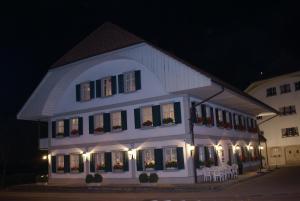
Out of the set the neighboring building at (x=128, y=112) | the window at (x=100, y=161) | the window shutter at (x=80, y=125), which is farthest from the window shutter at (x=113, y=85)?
the window at (x=100, y=161)

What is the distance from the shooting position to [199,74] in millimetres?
25922

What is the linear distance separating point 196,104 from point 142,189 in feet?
24.5

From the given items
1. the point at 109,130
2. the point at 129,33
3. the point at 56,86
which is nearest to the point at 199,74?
the point at 129,33

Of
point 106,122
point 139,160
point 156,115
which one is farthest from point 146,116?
point 106,122

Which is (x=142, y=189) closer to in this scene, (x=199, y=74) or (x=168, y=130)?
(x=168, y=130)

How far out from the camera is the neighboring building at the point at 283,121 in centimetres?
5097

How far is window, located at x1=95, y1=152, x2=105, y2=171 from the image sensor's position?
31766 mm

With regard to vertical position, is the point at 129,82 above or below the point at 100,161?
above

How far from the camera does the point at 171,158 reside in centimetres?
2791

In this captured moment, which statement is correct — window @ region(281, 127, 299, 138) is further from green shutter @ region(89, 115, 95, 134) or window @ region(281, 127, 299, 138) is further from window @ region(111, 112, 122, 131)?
green shutter @ region(89, 115, 95, 134)

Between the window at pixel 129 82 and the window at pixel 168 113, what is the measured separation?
326 cm

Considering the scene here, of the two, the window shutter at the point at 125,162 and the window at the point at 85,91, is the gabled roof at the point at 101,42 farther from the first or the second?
the window shutter at the point at 125,162

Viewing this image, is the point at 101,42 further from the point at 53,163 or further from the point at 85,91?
the point at 53,163

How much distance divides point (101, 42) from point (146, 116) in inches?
275
